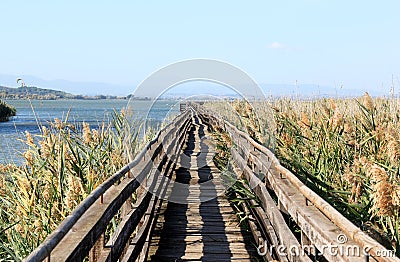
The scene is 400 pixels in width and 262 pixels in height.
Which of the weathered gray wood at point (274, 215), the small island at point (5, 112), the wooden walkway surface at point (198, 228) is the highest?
the weathered gray wood at point (274, 215)

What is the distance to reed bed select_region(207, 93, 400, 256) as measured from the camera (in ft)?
11.9

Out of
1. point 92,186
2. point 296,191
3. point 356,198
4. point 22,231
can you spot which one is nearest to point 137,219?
point 92,186

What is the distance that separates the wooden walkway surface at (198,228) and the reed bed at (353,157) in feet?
3.67

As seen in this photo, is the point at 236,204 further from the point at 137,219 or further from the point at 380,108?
the point at 137,219

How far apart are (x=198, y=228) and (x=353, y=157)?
2.35 m

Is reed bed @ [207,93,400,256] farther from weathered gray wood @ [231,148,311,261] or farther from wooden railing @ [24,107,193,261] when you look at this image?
wooden railing @ [24,107,193,261]

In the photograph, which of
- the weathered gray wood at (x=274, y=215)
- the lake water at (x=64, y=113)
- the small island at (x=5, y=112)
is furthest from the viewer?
the small island at (x=5, y=112)

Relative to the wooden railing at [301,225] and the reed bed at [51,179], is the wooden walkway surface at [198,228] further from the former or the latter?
the reed bed at [51,179]

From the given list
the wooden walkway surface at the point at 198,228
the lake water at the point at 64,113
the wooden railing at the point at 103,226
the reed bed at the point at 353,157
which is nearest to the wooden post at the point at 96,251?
the wooden railing at the point at 103,226

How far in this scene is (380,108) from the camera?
24.5 ft

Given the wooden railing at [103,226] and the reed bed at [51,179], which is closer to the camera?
the wooden railing at [103,226]

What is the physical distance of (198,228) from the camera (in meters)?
7.26

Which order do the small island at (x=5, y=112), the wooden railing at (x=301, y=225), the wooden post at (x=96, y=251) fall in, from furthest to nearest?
the small island at (x=5, y=112)
the wooden post at (x=96, y=251)
the wooden railing at (x=301, y=225)

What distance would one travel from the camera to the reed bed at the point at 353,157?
11.9 ft
